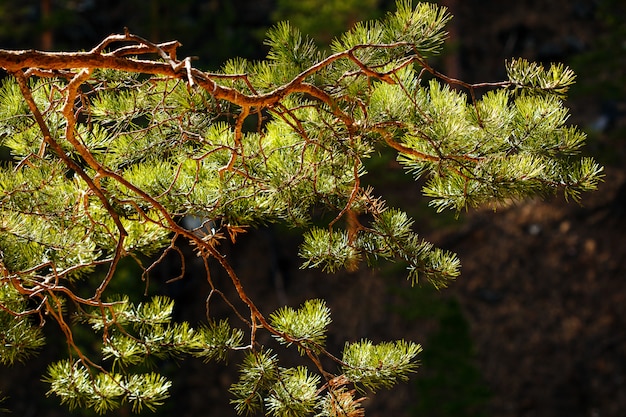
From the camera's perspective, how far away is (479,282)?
9922mm

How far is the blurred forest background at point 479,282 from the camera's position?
8281 millimetres

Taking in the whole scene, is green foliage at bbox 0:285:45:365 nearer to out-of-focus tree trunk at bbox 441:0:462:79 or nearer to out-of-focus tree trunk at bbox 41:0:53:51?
out-of-focus tree trunk at bbox 41:0:53:51

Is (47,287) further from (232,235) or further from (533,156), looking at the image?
(533,156)

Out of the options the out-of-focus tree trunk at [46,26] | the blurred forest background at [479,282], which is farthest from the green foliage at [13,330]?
the out-of-focus tree trunk at [46,26]

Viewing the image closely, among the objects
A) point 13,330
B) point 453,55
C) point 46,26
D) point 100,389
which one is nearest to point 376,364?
point 100,389

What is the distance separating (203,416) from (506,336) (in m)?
3.85

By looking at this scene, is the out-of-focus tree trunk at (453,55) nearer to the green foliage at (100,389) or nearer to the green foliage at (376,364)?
the green foliage at (376,364)

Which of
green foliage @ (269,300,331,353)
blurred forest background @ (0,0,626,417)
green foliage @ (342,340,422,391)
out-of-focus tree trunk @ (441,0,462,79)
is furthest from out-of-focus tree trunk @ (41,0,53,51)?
green foliage @ (342,340,422,391)

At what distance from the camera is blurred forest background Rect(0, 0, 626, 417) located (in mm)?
8281

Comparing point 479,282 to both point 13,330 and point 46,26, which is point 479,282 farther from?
point 13,330

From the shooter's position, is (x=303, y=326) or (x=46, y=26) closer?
(x=303, y=326)

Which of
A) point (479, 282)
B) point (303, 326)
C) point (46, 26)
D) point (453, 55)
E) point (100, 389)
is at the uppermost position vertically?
point (453, 55)

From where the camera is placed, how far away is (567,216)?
10008 mm

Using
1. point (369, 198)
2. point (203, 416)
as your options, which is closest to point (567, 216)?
point (203, 416)
